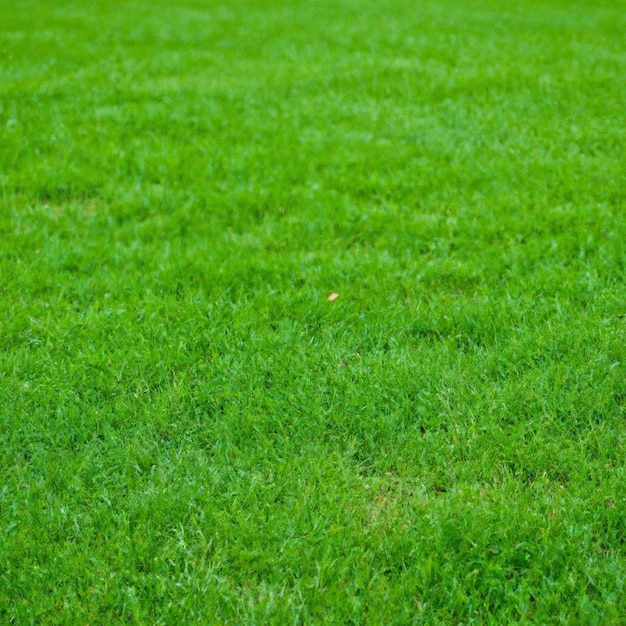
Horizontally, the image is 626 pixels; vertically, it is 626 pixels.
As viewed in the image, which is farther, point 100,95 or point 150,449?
point 100,95

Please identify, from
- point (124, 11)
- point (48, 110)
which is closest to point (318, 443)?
point (48, 110)

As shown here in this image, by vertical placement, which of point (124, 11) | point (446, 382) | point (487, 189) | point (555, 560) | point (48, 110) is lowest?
point (555, 560)

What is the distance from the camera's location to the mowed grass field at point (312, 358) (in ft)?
9.11

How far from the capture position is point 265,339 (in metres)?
4.14

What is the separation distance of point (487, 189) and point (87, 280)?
333 cm

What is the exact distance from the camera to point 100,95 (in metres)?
8.42

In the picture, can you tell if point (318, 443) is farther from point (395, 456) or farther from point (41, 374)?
point (41, 374)

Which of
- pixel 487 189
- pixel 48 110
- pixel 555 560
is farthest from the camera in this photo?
pixel 48 110

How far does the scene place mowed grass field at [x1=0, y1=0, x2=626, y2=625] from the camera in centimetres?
278

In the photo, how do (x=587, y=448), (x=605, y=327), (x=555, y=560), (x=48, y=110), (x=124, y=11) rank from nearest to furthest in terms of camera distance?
(x=555, y=560) < (x=587, y=448) < (x=605, y=327) < (x=48, y=110) < (x=124, y=11)

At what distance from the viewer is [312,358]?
3.97 meters

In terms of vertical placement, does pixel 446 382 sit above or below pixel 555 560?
above

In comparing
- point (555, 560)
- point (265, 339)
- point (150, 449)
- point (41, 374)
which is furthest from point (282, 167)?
point (555, 560)

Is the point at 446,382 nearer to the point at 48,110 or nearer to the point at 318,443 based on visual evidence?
the point at 318,443
